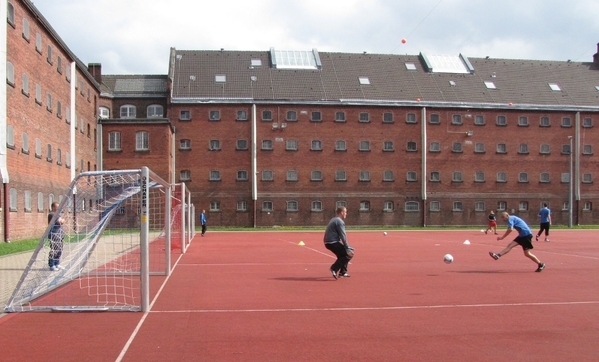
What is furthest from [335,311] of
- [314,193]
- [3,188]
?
[314,193]

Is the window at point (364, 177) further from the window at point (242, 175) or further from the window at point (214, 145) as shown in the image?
the window at point (214, 145)

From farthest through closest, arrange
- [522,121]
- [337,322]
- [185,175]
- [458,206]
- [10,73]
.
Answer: [522,121], [458,206], [185,175], [10,73], [337,322]

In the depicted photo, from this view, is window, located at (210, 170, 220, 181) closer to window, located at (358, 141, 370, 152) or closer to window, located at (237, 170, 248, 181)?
window, located at (237, 170, 248, 181)

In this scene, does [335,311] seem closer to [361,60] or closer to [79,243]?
[79,243]

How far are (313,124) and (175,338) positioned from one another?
167 feet

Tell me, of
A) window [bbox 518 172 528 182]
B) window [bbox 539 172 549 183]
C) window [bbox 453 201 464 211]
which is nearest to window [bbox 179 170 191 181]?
window [bbox 453 201 464 211]

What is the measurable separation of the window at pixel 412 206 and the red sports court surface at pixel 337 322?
43646 millimetres

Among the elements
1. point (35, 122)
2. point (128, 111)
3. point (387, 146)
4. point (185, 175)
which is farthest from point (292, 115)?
point (35, 122)

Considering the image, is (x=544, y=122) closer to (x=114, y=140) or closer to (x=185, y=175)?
(x=185, y=175)

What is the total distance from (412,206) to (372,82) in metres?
12.6

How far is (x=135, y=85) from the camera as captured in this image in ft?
203

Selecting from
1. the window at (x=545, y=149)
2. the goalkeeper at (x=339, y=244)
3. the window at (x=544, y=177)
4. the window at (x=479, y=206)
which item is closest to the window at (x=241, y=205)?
the window at (x=479, y=206)

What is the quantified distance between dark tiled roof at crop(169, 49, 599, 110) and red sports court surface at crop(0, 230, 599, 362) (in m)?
43.7

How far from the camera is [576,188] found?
62.4 m
